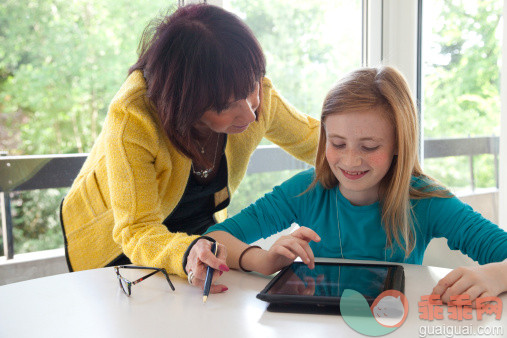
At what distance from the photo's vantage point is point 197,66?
1.13 metres

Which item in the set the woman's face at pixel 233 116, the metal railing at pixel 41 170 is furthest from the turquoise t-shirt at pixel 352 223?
the metal railing at pixel 41 170

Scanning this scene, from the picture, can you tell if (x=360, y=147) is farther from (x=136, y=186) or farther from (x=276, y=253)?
(x=136, y=186)

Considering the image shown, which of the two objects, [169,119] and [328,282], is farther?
[169,119]

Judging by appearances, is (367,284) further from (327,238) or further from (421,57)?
(421,57)

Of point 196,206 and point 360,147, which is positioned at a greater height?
point 360,147

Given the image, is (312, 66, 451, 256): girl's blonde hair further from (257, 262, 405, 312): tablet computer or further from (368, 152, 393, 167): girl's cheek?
(257, 262, 405, 312): tablet computer

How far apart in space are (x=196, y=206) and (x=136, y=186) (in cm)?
34

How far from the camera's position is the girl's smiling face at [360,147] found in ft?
3.84

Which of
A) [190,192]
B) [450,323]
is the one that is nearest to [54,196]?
[190,192]

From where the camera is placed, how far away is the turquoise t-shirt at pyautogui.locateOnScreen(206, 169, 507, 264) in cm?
112

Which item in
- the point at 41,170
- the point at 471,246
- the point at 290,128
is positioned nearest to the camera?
the point at 471,246


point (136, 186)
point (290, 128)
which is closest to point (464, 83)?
point (290, 128)

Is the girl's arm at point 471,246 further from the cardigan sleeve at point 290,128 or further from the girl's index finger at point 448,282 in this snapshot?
the cardigan sleeve at point 290,128

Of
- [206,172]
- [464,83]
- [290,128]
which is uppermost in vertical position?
[464,83]
